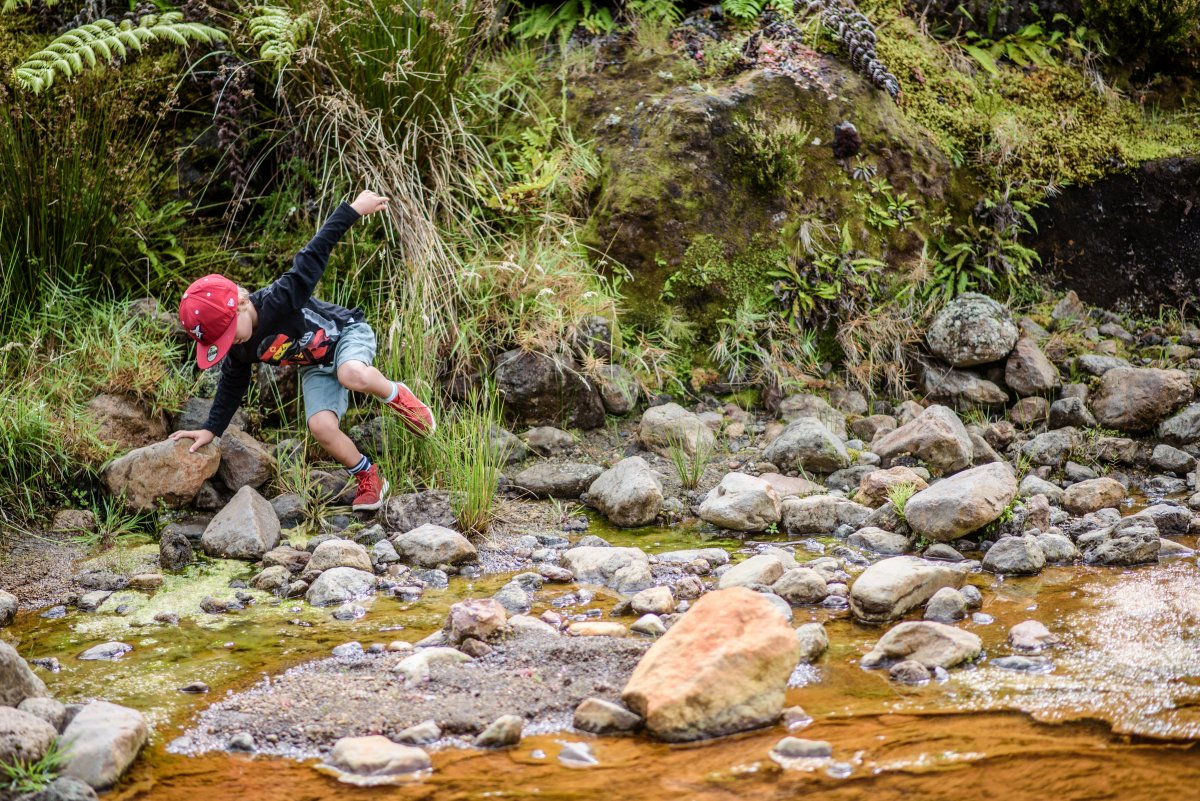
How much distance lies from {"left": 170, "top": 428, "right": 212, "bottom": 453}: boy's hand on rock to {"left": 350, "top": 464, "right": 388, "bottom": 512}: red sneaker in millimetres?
689

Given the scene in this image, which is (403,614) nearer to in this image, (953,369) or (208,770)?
(208,770)

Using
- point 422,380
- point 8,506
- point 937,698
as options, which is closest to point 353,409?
point 422,380

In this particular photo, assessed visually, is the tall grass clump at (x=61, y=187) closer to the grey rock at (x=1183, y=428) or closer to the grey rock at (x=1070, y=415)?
the grey rock at (x=1070, y=415)

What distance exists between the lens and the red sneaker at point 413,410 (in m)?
4.60

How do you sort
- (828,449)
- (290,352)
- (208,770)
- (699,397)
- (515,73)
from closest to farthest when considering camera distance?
(208,770)
(290,352)
(828,449)
(699,397)
(515,73)

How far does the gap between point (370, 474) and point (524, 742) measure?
2.31 meters

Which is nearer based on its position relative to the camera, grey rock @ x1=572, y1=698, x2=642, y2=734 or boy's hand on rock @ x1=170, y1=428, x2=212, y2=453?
grey rock @ x1=572, y1=698, x2=642, y2=734

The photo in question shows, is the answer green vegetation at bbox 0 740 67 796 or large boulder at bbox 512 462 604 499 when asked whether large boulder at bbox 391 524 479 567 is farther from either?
green vegetation at bbox 0 740 67 796

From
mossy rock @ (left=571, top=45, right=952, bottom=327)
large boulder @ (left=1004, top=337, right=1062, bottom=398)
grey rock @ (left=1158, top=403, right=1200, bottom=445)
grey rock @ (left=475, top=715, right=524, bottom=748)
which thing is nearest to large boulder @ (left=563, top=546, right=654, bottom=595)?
grey rock @ (left=475, top=715, right=524, bottom=748)

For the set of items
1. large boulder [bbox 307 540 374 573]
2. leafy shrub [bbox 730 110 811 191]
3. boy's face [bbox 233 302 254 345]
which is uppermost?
leafy shrub [bbox 730 110 811 191]

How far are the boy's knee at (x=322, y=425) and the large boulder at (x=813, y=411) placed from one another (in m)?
2.49

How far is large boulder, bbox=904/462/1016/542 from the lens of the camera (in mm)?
3902

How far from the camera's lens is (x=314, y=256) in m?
4.46

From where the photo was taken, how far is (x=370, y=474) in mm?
4531
